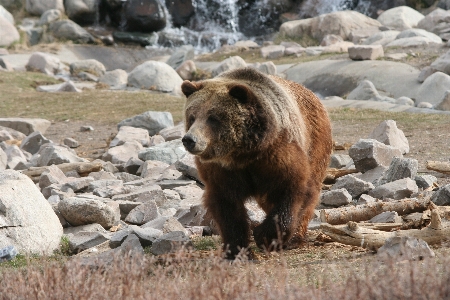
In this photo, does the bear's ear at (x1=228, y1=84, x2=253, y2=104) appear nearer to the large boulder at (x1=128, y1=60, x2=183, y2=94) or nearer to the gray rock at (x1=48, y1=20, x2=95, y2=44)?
the large boulder at (x1=128, y1=60, x2=183, y2=94)

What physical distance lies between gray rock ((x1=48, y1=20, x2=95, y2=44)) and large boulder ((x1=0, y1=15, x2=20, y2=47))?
2082 millimetres

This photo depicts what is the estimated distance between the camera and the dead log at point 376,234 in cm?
529

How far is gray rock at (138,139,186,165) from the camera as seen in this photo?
38.3ft

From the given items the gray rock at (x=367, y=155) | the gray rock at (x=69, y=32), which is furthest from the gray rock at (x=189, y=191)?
the gray rock at (x=69, y=32)

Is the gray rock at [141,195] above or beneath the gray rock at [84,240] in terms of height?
beneath

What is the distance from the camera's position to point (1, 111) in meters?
18.0

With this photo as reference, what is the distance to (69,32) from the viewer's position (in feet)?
110

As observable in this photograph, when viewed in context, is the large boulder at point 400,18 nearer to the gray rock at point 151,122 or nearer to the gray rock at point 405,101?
the gray rock at point 405,101

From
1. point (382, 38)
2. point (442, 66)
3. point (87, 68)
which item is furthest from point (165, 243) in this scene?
point (382, 38)

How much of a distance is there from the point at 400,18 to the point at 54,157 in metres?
23.9

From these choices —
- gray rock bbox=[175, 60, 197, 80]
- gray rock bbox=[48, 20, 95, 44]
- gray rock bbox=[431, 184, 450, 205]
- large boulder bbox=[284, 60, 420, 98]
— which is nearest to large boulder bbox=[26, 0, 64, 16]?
gray rock bbox=[48, 20, 95, 44]

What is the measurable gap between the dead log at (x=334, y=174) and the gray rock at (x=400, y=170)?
29.6 inches

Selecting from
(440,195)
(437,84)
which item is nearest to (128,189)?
(440,195)

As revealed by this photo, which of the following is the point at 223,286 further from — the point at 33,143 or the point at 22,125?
the point at 22,125
